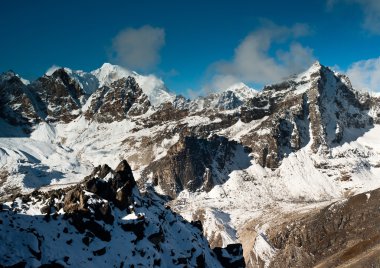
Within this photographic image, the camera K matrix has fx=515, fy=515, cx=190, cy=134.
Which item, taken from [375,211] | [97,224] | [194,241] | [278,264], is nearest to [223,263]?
[194,241]

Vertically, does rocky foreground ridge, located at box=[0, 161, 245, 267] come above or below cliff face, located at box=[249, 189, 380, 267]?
above

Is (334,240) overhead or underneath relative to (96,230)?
underneath

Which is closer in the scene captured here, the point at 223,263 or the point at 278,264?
the point at 223,263

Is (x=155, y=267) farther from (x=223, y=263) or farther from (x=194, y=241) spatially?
(x=223, y=263)

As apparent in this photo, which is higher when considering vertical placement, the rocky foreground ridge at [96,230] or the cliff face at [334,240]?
the rocky foreground ridge at [96,230]

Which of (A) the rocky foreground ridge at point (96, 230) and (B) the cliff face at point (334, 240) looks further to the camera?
(B) the cliff face at point (334, 240)

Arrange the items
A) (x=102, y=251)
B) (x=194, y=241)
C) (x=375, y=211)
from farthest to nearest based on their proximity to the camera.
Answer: (x=375, y=211), (x=194, y=241), (x=102, y=251)

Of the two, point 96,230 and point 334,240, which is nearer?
point 96,230

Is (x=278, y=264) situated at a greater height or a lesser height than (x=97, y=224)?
lesser

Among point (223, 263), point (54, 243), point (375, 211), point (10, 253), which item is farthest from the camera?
point (375, 211)

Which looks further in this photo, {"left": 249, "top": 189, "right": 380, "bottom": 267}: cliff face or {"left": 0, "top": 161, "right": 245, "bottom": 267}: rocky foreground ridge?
{"left": 249, "top": 189, "right": 380, "bottom": 267}: cliff face

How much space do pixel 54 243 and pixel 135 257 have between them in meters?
14.6

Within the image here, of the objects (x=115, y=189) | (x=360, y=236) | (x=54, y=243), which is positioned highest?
(x=115, y=189)

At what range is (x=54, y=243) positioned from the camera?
221 feet
